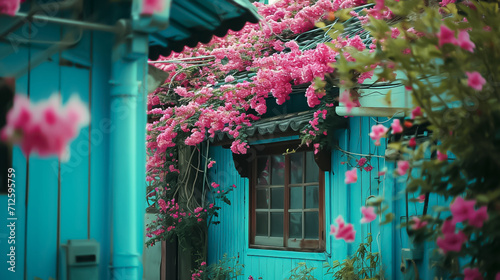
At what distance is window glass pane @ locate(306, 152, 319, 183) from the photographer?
830 cm

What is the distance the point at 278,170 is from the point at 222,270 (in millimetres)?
1836

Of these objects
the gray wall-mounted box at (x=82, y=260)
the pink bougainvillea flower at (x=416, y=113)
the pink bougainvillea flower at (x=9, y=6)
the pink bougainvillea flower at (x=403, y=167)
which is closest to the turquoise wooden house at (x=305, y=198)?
the pink bougainvillea flower at (x=416, y=113)

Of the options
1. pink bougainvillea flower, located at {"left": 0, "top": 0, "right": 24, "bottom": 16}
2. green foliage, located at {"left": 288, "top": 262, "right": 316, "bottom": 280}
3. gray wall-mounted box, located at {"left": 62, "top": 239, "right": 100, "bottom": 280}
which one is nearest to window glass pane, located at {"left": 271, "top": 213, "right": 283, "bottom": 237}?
green foliage, located at {"left": 288, "top": 262, "right": 316, "bottom": 280}

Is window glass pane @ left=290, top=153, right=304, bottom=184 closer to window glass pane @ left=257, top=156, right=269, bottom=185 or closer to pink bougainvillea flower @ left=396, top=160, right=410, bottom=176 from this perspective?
window glass pane @ left=257, top=156, right=269, bottom=185

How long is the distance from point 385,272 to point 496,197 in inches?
150

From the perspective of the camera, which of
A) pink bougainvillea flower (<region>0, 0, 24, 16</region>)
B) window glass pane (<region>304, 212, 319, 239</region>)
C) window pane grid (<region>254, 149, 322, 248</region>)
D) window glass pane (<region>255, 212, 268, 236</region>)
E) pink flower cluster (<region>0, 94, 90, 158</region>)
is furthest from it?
window glass pane (<region>255, 212, 268, 236</region>)

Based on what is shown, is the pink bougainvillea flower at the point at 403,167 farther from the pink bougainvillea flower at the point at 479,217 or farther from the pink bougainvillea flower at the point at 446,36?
the pink bougainvillea flower at the point at 446,36

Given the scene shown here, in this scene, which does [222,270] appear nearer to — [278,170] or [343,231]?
[278,170]

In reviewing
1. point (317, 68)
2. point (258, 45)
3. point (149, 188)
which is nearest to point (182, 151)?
point (149, 188)

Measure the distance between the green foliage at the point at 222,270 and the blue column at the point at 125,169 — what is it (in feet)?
17.7

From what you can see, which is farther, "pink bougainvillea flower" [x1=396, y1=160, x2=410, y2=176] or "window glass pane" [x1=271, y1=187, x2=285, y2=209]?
"window glass pane" [x1=271, y1=187, x2=285, y2=209]

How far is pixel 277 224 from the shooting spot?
29.3 ft

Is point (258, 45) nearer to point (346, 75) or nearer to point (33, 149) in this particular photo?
point (346, 75)

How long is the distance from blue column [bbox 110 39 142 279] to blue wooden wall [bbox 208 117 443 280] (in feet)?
7.69
